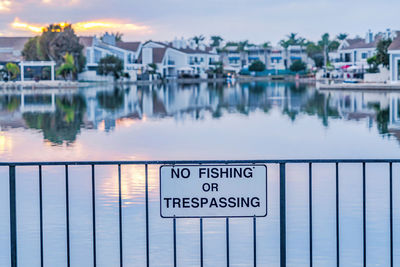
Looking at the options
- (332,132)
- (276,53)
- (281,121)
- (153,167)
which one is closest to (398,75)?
(281,121)

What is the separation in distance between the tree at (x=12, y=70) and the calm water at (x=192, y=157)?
57.8m

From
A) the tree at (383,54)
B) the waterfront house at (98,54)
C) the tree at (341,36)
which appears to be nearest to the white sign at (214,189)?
the tree at (383,54)

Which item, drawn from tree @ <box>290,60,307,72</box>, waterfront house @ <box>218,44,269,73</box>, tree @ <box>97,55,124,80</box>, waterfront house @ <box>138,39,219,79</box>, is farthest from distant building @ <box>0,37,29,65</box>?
waterfront house @ <box>218,44,269,73</box>

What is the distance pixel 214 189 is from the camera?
540cm

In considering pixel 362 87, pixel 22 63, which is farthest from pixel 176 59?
pixel 362 87

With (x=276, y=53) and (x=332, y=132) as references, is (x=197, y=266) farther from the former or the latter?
(x=276, y=53)

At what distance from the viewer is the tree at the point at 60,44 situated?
8638 centimetres

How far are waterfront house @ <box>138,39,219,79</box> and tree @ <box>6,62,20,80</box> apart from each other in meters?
26.5

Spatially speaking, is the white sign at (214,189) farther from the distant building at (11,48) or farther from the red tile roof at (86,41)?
the distant building at (11,48)

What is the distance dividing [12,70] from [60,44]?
6.55 meters

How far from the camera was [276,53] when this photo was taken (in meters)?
164

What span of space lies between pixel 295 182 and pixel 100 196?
11.9 ft

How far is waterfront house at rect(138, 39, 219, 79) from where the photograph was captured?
116m

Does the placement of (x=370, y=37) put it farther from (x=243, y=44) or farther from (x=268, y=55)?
(x=243, y=44)
